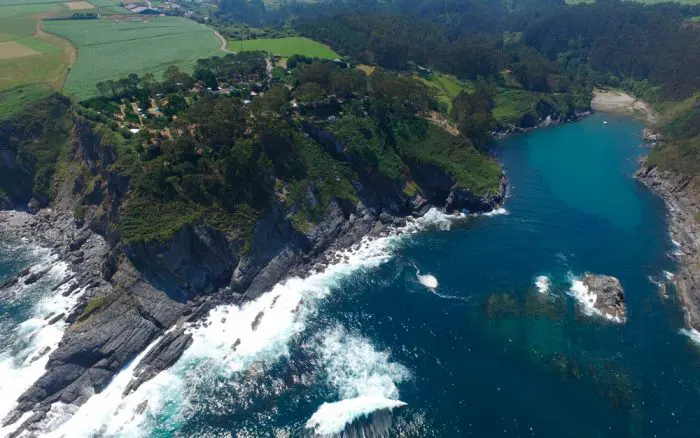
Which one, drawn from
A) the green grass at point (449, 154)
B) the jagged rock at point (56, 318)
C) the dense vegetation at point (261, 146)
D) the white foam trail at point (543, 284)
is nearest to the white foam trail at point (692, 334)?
the white foam trail at point (543, 284)

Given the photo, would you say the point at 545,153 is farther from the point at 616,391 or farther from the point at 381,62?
the point at 616,391

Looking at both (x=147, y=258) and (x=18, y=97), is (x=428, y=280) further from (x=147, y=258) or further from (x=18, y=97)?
(x=18, y=97)

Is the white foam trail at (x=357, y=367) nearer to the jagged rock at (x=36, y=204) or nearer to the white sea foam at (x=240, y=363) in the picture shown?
the white sea foam at (x=240, y=363)

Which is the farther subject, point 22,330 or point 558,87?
point 558,87

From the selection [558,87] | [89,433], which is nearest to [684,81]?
[558,87]

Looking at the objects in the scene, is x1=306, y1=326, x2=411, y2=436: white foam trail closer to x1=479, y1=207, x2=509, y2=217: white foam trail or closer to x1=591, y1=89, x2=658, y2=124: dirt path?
x1=479, y1=207, x2=509, y2=217: white foam trail
